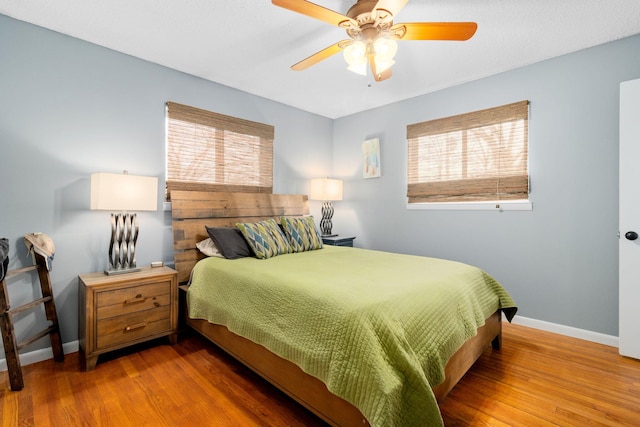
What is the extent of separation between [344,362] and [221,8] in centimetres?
232

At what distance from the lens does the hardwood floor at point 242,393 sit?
1.67 m

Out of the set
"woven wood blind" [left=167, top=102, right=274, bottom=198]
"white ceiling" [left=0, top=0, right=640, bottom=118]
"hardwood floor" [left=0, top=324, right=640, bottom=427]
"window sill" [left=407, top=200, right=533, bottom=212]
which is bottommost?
"hardwood floor" [left=0, top=324, right=640, bottom=427]

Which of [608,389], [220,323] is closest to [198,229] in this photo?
[220,323]

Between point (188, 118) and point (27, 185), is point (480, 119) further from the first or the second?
point (27, 185)

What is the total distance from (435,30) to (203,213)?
2.45 m

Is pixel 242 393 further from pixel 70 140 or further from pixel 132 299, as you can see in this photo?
pixel 70 140

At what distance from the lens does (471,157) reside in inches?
130

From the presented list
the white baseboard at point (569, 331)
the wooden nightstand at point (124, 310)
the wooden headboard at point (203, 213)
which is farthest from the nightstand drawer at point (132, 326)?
the white baseboard at point (569, 331)

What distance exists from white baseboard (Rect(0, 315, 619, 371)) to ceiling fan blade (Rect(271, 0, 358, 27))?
9.54 ft

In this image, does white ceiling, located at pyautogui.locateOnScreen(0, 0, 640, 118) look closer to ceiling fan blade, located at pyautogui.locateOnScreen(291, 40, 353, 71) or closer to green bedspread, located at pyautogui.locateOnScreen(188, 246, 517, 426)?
ceiling fan blade, located at pyautogui.locateOnScreen(291, 40, 353, 71)

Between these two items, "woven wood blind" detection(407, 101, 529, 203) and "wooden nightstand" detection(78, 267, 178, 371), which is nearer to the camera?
"wooden nightstand" detection(78, 267, 178, 371)

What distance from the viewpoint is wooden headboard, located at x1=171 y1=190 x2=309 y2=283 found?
283 centimetres

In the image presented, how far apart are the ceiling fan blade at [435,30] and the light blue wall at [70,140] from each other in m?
2.24

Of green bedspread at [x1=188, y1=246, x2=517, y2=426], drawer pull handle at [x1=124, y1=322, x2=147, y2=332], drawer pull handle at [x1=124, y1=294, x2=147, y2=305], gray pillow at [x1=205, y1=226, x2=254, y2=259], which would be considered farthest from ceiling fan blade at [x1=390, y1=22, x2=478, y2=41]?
drawer pull handle at [x1=124, y1=322, x2=147, y2=332]
